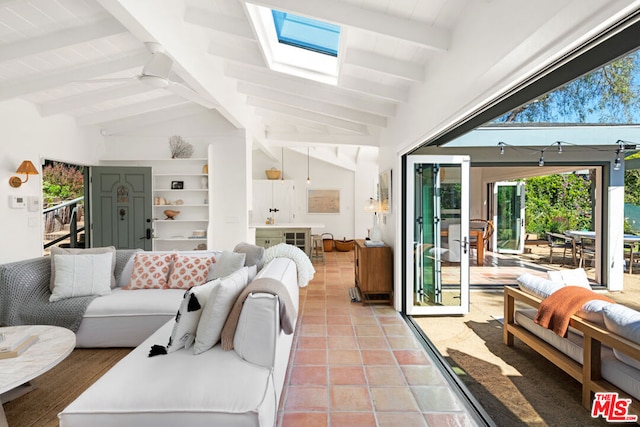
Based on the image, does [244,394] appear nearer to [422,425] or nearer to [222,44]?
[422,425]

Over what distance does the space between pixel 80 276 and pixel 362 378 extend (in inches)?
109

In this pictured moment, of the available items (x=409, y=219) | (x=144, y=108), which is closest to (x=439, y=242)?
(x=409, y=219)

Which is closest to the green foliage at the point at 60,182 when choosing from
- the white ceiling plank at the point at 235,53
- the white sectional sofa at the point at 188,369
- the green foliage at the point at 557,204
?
the white sectional sofa at the point at 188,369

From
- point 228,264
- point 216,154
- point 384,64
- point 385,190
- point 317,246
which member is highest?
point 384,64

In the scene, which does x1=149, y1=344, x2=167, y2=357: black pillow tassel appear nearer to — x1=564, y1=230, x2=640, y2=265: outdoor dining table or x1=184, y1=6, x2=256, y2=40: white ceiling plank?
x1=184, y1=6, x2=256, y2=40: white ceiling plank

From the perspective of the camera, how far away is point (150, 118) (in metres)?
5.76

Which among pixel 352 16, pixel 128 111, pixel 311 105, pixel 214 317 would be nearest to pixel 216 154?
pixel 128 111

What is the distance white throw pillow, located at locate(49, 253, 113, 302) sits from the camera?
328cm

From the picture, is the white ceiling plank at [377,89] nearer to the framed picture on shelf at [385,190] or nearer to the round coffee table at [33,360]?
the framed picture on shelf at [385,190]

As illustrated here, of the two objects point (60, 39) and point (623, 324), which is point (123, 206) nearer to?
point (60, 39)

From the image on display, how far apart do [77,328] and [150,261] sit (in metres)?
0.87

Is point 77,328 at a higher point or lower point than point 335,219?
lower

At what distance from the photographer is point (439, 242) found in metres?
4.30

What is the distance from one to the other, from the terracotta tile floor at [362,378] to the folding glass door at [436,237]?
0.54m
